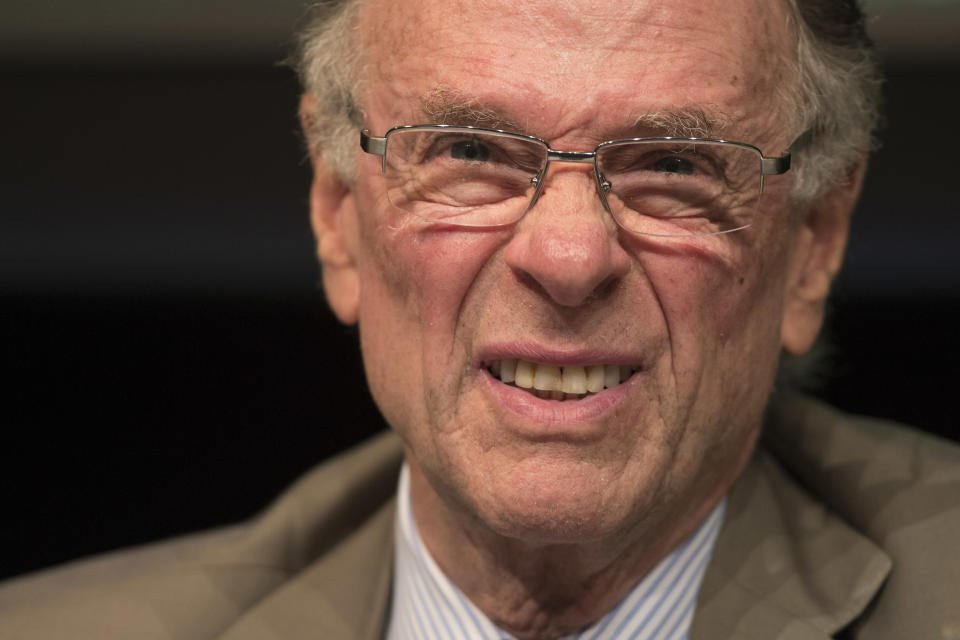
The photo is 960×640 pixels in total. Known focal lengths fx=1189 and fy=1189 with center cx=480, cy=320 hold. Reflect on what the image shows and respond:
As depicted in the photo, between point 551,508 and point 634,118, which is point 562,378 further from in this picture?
point 634,118

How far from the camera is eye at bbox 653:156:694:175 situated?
183 centimetres

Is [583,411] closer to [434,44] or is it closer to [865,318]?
[434,44]

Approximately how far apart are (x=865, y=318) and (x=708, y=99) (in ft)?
4.48

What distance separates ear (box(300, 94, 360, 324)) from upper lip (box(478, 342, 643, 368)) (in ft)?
1.54

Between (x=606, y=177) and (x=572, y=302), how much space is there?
207 millimetres

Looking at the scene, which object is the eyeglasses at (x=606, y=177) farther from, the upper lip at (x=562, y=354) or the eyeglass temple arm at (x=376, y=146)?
the upper lip at (x=562, y=354)

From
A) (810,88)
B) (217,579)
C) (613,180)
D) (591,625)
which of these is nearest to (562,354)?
(613,180)

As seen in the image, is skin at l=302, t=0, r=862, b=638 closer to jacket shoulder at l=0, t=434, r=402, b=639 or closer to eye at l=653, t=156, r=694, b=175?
eye at l=653, t=156, r=694, b=175

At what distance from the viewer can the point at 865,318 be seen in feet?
9.75

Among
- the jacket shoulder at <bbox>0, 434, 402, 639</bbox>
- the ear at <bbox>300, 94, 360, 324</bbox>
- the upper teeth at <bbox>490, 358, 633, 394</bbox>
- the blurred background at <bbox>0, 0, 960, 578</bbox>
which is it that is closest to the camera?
the upper teeth at <bbox>490, 358, 633, 394</bbox>

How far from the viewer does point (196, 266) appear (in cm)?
297

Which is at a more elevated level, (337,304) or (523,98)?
(523,98)

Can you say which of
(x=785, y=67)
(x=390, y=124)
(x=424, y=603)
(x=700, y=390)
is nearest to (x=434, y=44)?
(x=390, y=124)

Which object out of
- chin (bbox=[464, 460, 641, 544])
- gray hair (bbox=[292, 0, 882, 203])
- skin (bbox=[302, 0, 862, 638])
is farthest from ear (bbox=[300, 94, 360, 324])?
chin (bbox=[464, 460, 641, 544])
